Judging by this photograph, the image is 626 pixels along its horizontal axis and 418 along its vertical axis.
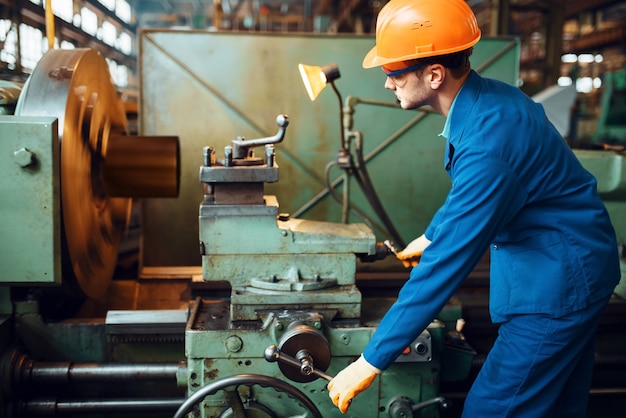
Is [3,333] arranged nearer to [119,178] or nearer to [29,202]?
[29,202]

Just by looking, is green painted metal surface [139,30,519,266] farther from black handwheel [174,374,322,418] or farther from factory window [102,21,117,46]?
factory window [102,21,117,46]

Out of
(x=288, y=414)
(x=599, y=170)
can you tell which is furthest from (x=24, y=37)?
(x=599, y=170)

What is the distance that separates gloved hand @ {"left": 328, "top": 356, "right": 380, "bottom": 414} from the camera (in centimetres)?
110

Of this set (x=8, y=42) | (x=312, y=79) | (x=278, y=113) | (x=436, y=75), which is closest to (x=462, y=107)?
(x=436, y=75)

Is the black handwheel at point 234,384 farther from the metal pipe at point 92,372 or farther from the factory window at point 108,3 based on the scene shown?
the factory window at point 108,3

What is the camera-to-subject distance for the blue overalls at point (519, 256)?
1.04 metres

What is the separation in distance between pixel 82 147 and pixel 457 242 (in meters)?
1.21

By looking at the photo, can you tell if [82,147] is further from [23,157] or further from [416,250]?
[416,250]

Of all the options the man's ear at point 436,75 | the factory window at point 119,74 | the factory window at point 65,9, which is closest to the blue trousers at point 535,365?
the man's ear at point 436,75

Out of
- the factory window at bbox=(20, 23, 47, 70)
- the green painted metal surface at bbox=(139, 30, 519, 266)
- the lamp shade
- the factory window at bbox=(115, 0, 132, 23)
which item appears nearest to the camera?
the lamp shade

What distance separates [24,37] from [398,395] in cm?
289

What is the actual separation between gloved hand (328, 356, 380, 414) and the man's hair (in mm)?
619

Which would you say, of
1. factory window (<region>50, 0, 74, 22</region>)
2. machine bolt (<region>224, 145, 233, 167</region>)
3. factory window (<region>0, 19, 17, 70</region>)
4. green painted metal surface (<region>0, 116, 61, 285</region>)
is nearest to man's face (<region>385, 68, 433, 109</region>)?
machine bolt (<region>224, 145, 233, 167</region>)

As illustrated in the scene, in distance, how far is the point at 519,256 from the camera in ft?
3.86
